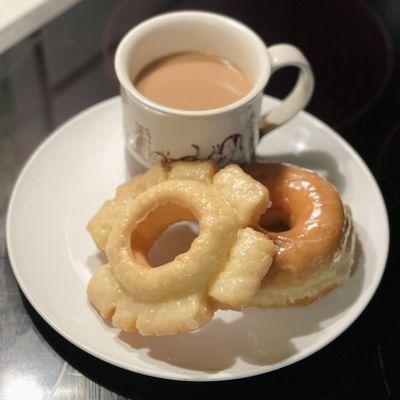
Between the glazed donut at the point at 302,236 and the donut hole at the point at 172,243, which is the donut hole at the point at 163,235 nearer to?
the donut hole at the point at 172,243

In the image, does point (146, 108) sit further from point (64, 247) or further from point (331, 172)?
point (331, 172)

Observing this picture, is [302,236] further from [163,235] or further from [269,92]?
[269,92]

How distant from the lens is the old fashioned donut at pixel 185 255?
30.8 inches

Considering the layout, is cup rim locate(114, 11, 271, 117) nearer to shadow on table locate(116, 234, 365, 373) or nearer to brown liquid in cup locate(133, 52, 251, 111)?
brown liquid in cup locate(133, 52, 251, 111)

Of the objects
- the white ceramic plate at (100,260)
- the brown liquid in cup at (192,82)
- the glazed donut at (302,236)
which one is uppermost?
the brown liquid in cup at (192,82)

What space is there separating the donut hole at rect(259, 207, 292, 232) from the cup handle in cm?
15

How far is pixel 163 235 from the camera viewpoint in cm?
95

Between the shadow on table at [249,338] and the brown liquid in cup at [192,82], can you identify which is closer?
the shadow on table at [249,338]

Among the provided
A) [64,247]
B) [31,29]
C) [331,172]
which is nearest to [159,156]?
[64,247]

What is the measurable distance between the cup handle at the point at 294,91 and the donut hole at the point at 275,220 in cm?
15

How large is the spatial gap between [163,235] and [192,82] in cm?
25

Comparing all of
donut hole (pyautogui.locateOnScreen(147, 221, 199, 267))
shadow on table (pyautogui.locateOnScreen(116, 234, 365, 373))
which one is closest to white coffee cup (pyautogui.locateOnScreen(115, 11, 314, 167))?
donut hole (pyautogui.locateOnScreen(147, 221, 199, 267))

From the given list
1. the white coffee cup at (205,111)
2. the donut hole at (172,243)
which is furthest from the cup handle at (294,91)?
the donut hole at (172,243)

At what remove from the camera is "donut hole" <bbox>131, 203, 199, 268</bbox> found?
877 mm
